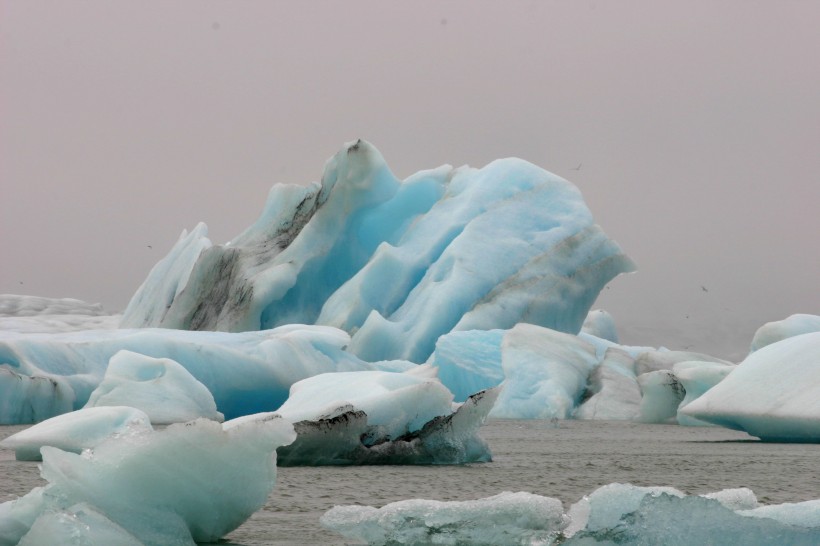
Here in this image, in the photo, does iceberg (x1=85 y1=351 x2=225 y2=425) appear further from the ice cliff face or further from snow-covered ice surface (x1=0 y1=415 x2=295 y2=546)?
snow-covered ice surface (x1=0 y1=415 x2=295 y2=546)

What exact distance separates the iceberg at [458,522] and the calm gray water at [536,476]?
424mm

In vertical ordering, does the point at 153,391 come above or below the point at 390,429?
below

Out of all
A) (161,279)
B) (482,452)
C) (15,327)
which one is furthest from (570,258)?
(15,327)

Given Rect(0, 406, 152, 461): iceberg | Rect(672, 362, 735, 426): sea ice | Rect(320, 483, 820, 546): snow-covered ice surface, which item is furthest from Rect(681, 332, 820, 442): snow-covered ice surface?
Rect(320, 483, 820, 546): snow-covered ice surface

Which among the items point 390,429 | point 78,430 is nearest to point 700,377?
point 390,429

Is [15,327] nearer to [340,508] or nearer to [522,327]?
[522,327]

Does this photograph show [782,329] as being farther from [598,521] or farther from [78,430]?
[598,521]

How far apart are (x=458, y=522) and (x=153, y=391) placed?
7.02 m

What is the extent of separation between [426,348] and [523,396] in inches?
109

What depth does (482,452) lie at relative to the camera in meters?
6.48

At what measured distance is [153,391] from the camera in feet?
31.9

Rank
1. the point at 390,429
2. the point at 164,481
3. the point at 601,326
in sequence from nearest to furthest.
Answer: the point at 164,481
the point at 390,429
the point at 601,326

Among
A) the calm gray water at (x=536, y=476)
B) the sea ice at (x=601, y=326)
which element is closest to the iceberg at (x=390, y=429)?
the calm gray water at (x=536, y=476)

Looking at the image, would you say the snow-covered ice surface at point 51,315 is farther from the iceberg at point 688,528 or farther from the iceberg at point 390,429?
the iceberg at point 688,528
